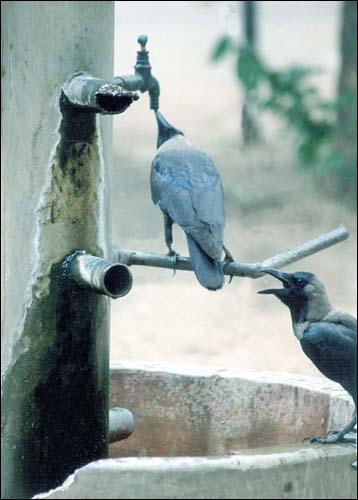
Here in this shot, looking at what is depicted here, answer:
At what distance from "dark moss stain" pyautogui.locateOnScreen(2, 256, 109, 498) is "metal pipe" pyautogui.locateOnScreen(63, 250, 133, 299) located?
0.16 ft

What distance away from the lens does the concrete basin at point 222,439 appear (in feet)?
9.40

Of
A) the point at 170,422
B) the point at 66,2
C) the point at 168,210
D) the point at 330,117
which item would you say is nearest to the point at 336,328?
the point at 170,422

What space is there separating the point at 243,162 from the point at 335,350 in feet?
31.3

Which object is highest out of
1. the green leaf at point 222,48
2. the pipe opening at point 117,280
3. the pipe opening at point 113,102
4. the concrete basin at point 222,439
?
the green leaf at point 222,48

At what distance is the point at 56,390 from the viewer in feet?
11.0

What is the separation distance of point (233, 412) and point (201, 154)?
1.28m

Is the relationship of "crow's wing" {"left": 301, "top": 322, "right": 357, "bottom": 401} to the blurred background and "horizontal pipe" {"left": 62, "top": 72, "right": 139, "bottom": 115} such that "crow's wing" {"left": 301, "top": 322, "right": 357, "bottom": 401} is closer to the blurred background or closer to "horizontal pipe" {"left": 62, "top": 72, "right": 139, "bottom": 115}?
"horizontal pipe" {"left": 62, "top": 72, "right": 139, "bottom": 115}

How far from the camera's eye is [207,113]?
14.4 metres

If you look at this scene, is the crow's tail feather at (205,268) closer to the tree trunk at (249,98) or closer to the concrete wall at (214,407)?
the concrete wall at (214,407)

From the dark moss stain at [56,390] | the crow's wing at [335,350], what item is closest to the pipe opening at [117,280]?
the dark moss stain at [56,390]

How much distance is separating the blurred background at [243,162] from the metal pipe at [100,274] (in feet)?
13.5

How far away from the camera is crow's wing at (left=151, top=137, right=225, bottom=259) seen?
4461 millimetres

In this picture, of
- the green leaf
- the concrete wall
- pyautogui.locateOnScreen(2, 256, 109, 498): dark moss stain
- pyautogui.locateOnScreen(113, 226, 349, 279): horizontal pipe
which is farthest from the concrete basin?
the green leaf

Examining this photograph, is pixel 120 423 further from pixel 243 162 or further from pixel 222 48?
pixel 243 162
